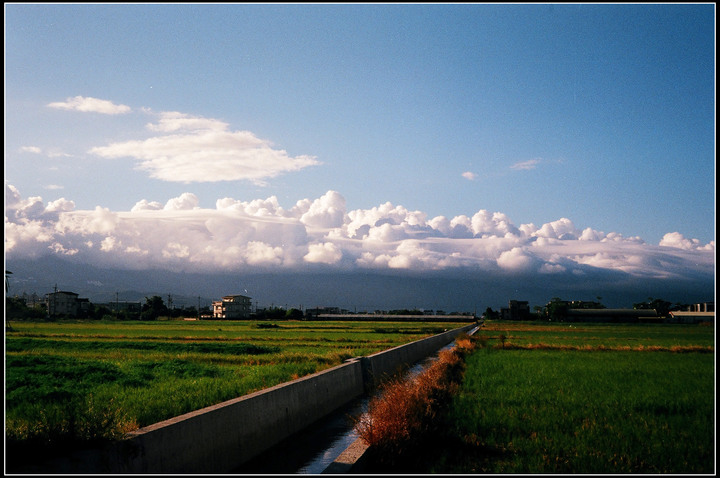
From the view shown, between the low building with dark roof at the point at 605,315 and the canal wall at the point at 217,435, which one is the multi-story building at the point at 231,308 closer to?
the low building with dark roof at the point at 605,315

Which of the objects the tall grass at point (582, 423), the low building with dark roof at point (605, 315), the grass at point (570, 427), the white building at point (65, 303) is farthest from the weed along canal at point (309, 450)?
the low building with dark roof at point (605, 315)

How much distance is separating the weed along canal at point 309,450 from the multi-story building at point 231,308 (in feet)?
523

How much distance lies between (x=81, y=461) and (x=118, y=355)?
2718 cm

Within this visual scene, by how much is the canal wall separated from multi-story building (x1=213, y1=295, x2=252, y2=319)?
523 feet

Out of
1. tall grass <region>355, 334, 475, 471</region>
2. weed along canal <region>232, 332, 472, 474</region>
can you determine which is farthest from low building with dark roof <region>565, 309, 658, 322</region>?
tall grass <region>355, 334, 475, 471</region>

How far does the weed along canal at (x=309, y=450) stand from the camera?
33.9 feet

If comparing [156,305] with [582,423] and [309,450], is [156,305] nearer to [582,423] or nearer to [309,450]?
[309,450]

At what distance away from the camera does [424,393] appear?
1451 cm

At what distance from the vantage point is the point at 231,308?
184125 millimetres

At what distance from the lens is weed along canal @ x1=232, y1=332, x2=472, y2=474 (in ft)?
33.9

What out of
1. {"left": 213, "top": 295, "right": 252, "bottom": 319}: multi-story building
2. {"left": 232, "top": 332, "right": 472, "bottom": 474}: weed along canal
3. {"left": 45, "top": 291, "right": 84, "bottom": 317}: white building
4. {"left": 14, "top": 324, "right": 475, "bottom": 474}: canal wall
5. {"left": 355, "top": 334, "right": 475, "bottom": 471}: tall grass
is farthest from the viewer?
{"left": 213, "top": 295, "right": 252, "bottom": 319}: multi-story building

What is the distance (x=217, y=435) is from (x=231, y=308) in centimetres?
17913

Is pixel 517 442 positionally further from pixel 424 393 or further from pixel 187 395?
pixel 187 395

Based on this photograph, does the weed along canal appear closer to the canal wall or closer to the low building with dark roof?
the canal wall
